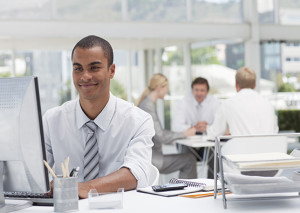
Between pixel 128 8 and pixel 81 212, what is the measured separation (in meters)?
8.32

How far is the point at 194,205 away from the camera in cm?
214

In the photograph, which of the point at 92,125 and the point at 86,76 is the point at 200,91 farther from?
the point at 86,76

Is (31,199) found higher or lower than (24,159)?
lower

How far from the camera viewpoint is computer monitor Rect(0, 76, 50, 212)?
2.02 m

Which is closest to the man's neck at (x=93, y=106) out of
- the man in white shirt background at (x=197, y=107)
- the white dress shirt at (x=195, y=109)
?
the man in white shirt background at (x=197, y=107)

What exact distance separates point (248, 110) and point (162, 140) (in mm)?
1086

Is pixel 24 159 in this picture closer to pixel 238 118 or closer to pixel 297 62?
pixel 238 118

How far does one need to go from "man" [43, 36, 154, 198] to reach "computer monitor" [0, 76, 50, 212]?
61 cm

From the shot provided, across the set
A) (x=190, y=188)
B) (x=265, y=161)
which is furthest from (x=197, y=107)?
(x=265, y=161)

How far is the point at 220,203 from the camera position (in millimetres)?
2182

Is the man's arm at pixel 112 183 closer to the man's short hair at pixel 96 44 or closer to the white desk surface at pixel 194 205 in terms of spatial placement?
the white desk surface at pixel 194 205

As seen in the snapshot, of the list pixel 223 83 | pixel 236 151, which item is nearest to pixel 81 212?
pixel 236 151

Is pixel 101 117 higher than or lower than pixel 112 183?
higher

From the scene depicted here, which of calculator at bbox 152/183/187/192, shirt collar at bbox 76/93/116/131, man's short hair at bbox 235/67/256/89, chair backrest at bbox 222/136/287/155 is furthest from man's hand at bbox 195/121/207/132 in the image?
calculator at bbox 152/183/187/192
